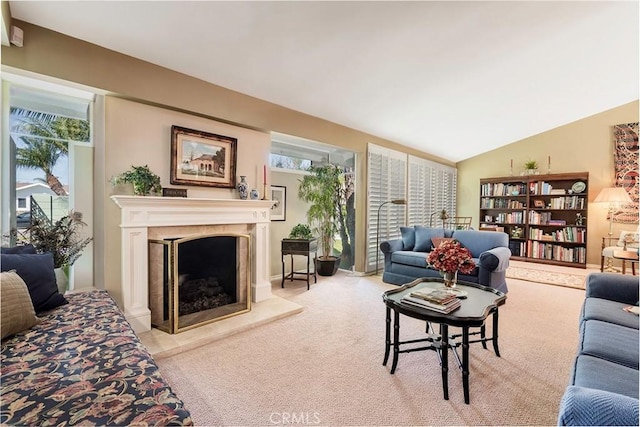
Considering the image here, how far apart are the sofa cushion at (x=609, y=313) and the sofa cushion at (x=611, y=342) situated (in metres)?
0.08

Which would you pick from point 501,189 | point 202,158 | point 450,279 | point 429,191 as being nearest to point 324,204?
point 202,158

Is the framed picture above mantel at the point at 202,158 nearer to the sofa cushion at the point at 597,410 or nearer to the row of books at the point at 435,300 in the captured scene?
the row of books at the point at 435,300

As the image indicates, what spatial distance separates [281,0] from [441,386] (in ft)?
9.25

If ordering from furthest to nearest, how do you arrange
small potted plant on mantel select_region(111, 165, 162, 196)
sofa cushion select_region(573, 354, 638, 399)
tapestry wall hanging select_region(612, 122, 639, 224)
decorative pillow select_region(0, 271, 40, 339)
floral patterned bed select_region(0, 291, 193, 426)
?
1. tapestry wall hanging select_region(612, 122, 639, 224)
2. small potted plant on mantel select_region(111, 165, 162, 196)
3. decorative pillow select_region(0, 271, 40, 339)
4. sofa cushion select_region(573, 354, 638, 399)
5. floral patterned bed select_region(0, 291, 193, 426)

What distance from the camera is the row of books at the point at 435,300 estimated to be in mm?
1903

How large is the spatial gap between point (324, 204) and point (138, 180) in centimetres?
271

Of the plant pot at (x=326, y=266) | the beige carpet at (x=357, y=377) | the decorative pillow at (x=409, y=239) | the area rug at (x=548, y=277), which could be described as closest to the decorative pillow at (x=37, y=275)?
the beige carpet at (x=357, y=377)

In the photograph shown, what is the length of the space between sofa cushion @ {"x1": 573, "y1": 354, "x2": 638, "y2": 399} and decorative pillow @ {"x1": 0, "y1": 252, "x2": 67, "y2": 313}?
2.98 meters

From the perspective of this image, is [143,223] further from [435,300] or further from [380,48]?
[380,48]

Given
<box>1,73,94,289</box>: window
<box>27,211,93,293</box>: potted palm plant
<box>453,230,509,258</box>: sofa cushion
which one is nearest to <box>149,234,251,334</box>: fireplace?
<box>27,211,93,293</box>: potted palm plant

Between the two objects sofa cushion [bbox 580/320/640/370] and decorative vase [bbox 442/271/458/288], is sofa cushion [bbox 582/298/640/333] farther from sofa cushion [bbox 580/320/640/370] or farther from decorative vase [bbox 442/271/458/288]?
decorative vase [bbox 442/271/458/288]

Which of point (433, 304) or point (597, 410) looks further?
point (433, 304)

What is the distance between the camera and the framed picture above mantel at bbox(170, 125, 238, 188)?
2.83 metres

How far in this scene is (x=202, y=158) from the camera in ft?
9.86
